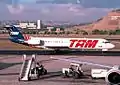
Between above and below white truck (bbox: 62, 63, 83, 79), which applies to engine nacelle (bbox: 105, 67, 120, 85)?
above

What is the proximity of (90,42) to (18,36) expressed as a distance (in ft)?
61.0

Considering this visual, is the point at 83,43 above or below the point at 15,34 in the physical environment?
below

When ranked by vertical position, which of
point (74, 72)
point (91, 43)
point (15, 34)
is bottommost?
point (74, 72)

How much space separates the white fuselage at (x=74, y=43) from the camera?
72.8m

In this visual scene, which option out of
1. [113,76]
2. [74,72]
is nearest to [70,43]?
[74,72]

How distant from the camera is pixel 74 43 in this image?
73.9m

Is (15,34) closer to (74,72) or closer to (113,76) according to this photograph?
(74,72)

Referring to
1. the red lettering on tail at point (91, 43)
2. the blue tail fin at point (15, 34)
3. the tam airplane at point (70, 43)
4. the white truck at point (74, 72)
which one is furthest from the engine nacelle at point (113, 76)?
the blue tail fin at point (15, 34)

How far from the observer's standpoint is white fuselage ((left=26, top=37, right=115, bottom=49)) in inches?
2867

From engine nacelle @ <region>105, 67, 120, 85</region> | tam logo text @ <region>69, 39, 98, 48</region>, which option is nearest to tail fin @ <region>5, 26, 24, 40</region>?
tam logo text @ <region>69, 39, 98, 48</region>

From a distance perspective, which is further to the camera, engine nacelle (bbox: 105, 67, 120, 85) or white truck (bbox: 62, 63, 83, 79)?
white truck (bbox: 62, 63, 83, 79)

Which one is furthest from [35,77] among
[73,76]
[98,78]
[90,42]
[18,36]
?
[18,36]

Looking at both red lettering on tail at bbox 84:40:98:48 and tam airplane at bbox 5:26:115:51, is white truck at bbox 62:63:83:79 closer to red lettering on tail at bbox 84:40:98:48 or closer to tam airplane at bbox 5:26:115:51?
red lettering on tail at bbox 84:40:98:48

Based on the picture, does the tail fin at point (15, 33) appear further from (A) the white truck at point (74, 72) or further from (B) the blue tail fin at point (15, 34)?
(A) the white truck at point (74, 72)
